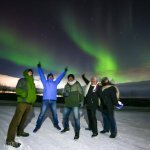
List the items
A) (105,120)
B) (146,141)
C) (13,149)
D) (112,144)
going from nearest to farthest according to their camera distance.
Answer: (13,149), (112,144), (146,141), (105,120)

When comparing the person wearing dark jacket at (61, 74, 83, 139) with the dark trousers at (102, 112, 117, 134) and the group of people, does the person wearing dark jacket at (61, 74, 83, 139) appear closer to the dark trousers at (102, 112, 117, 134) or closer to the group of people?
the group of people

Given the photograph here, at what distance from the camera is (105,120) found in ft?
37.7

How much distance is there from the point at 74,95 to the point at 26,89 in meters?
1.77

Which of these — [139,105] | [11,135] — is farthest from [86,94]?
[139,105]

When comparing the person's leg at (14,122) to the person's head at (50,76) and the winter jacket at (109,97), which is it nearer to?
the person's head at (50,76)

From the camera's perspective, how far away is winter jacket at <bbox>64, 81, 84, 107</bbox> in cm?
1053

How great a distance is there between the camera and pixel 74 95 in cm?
1057

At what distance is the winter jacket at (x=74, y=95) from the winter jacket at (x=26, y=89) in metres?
1.29

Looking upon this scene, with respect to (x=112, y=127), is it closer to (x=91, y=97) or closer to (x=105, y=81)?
(x=91, y=97)

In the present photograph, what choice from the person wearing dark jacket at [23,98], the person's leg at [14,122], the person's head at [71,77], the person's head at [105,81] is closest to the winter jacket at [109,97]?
the person's head at [105,81]

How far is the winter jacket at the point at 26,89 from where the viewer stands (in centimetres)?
920

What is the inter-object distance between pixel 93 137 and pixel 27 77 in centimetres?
266

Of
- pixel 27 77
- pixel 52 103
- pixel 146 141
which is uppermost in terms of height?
pixel 27 77

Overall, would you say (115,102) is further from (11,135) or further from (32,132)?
(11,135)
